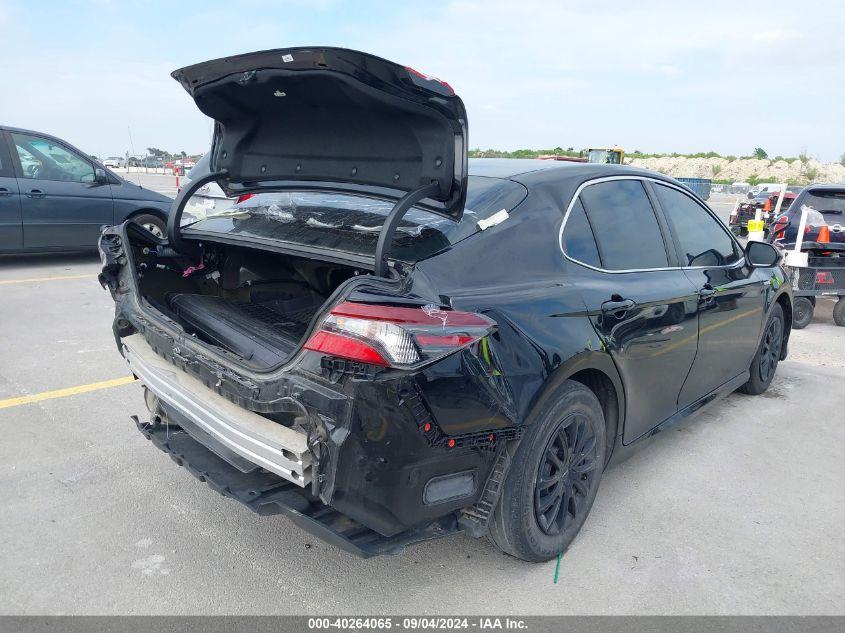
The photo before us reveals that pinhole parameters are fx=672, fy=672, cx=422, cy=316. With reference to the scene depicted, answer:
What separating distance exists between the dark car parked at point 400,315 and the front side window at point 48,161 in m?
6.50

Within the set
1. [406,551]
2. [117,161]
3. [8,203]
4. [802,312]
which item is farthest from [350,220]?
[117,161]

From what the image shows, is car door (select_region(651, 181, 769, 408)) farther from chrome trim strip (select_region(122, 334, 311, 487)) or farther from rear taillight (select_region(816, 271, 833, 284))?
rear taillight (select_region(816, 271, 833, 284))

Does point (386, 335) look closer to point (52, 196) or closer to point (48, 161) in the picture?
point (52, 196)

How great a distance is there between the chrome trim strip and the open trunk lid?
1.06 m

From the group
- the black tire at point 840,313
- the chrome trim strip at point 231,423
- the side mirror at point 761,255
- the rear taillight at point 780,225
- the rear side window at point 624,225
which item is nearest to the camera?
the chrome trim strip at point 231,423

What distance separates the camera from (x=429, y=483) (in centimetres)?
228

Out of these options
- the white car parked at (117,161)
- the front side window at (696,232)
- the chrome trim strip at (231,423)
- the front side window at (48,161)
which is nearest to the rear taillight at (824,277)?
the front side window at (696,232)

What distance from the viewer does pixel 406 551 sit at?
299cm

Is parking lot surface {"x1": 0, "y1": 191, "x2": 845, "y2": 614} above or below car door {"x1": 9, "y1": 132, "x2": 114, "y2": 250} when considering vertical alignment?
below

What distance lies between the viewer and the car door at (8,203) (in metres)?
8.45

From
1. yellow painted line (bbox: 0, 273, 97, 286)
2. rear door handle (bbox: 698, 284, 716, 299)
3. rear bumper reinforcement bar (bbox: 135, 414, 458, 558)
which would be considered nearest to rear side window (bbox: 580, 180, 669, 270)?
rear door handle (bbox: 698, 284, 716, 299)

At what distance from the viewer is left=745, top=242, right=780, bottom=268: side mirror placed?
451cm

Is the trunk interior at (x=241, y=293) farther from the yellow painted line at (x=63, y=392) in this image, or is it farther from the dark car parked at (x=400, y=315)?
the yellow painted line at (x=63, y=392)

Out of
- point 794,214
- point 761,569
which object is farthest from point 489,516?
point 794,214
